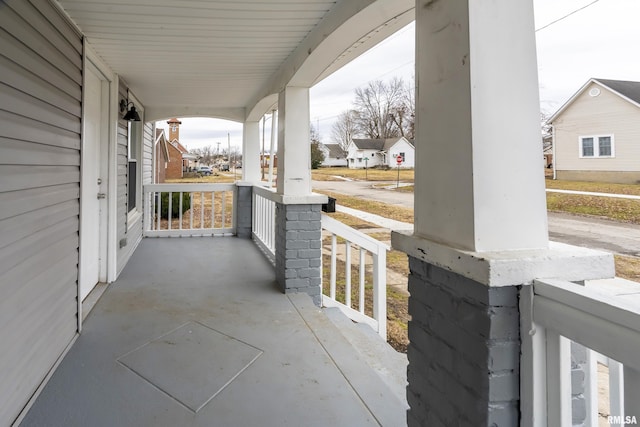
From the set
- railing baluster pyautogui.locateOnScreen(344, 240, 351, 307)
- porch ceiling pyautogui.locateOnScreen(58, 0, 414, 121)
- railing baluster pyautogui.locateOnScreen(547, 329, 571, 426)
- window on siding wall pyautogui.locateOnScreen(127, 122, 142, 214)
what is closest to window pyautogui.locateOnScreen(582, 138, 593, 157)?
railing baluster pyautogui.locateOnScreen(547, 329, 571, 426)

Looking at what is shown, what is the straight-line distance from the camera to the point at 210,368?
2328mm

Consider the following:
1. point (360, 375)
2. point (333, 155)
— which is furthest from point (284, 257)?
point (360, 375)

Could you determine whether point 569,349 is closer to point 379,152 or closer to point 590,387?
point 590,387

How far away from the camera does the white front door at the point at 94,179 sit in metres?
3.50

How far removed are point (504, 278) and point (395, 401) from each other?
1.24m

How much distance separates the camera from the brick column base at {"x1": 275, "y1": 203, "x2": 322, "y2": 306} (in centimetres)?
375

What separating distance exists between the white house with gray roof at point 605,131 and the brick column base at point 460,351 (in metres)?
0.39

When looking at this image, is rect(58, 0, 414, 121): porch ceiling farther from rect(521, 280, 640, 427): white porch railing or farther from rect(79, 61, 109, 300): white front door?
rect(521, 280, 640, 427): white porch railing

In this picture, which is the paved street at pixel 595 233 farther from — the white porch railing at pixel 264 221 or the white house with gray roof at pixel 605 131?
the white porch railing at pixel 264 221

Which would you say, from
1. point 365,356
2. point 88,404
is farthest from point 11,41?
point 365,356

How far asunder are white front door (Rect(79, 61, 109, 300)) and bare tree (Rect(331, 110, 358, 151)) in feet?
7.42

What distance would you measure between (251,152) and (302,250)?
12.4 ft

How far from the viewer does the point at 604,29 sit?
99 centimetres

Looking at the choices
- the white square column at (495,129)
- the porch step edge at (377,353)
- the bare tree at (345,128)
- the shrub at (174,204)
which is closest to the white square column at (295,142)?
the bare tree at (345,128)
